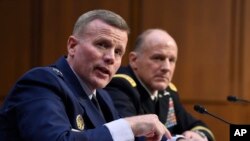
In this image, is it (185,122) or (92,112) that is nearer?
(92,112)

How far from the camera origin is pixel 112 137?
53.6 inches

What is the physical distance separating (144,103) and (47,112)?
4.23 feet

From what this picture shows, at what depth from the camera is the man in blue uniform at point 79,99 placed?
4.33 feet

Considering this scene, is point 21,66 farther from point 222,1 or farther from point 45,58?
point 222,1

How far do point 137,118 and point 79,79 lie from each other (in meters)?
0.31

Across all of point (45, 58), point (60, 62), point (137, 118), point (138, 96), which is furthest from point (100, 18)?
point (45, 58)

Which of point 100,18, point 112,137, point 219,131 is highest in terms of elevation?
point 100,18

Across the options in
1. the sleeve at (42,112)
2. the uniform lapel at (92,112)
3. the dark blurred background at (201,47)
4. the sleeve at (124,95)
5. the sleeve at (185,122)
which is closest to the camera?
the sleeve at (42,112)

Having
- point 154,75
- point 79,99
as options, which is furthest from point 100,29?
point 154,75

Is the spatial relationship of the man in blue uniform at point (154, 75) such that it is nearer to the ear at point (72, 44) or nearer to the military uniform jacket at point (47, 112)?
the ear at point (72, 44)

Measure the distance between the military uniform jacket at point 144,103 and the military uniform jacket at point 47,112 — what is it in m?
0.70

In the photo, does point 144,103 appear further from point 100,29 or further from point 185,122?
point 100,29

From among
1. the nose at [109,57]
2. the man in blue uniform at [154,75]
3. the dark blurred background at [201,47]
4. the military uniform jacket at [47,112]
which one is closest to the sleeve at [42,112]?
the military uniform jacket at [47,112]

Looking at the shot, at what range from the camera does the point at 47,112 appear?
1.31 metres
